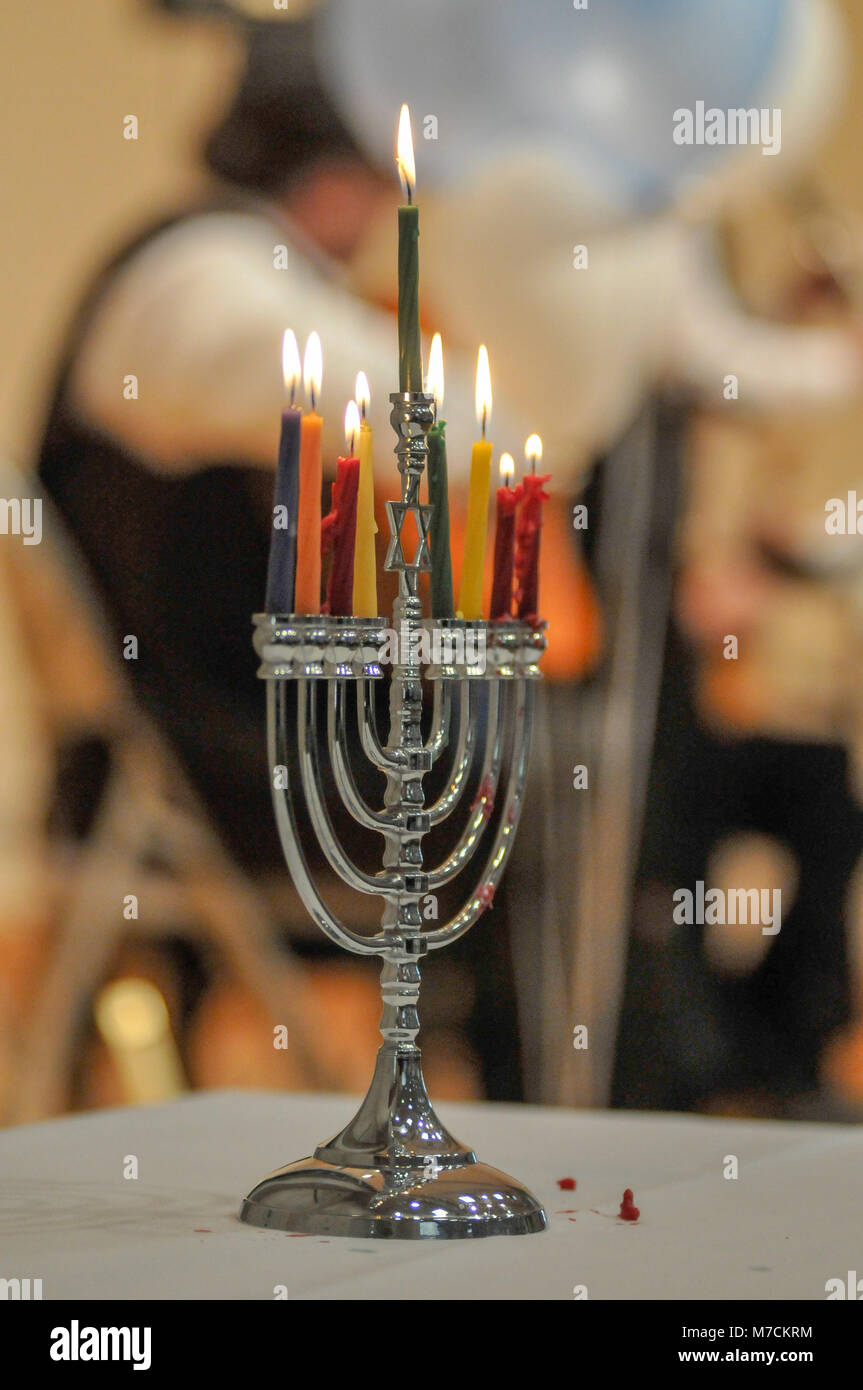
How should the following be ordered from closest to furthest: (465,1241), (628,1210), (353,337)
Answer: (465,1241)
(628,1210)
(353,337)

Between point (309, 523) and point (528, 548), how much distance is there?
24 cm

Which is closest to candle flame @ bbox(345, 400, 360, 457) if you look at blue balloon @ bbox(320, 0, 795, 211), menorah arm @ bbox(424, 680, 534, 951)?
menorah arm @ bbox(424, 680, 534, 951)

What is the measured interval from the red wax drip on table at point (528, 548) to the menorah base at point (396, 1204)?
17.5 inches

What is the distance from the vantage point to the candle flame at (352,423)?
54.6 inches

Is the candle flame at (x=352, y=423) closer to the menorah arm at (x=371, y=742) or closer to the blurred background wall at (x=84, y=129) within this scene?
the menorah arm at (x=371, y=742)

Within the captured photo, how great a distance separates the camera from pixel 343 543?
4.57ft

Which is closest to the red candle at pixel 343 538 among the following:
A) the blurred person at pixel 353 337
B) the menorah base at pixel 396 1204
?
the menorah base at pixel 396 1204

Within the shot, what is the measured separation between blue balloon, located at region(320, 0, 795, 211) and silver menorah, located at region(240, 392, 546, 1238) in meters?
2.22

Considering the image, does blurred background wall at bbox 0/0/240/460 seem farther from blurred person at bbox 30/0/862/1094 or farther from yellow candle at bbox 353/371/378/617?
yellow candle at bbox 353/371/378/617

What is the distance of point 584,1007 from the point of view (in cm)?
342

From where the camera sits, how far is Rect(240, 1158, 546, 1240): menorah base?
133 centimetres

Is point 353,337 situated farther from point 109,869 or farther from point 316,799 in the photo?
point 316,799

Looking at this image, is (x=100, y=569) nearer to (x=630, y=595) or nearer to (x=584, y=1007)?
(x=630, y=595)

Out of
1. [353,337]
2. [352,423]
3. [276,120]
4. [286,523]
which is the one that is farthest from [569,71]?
[286,523]
